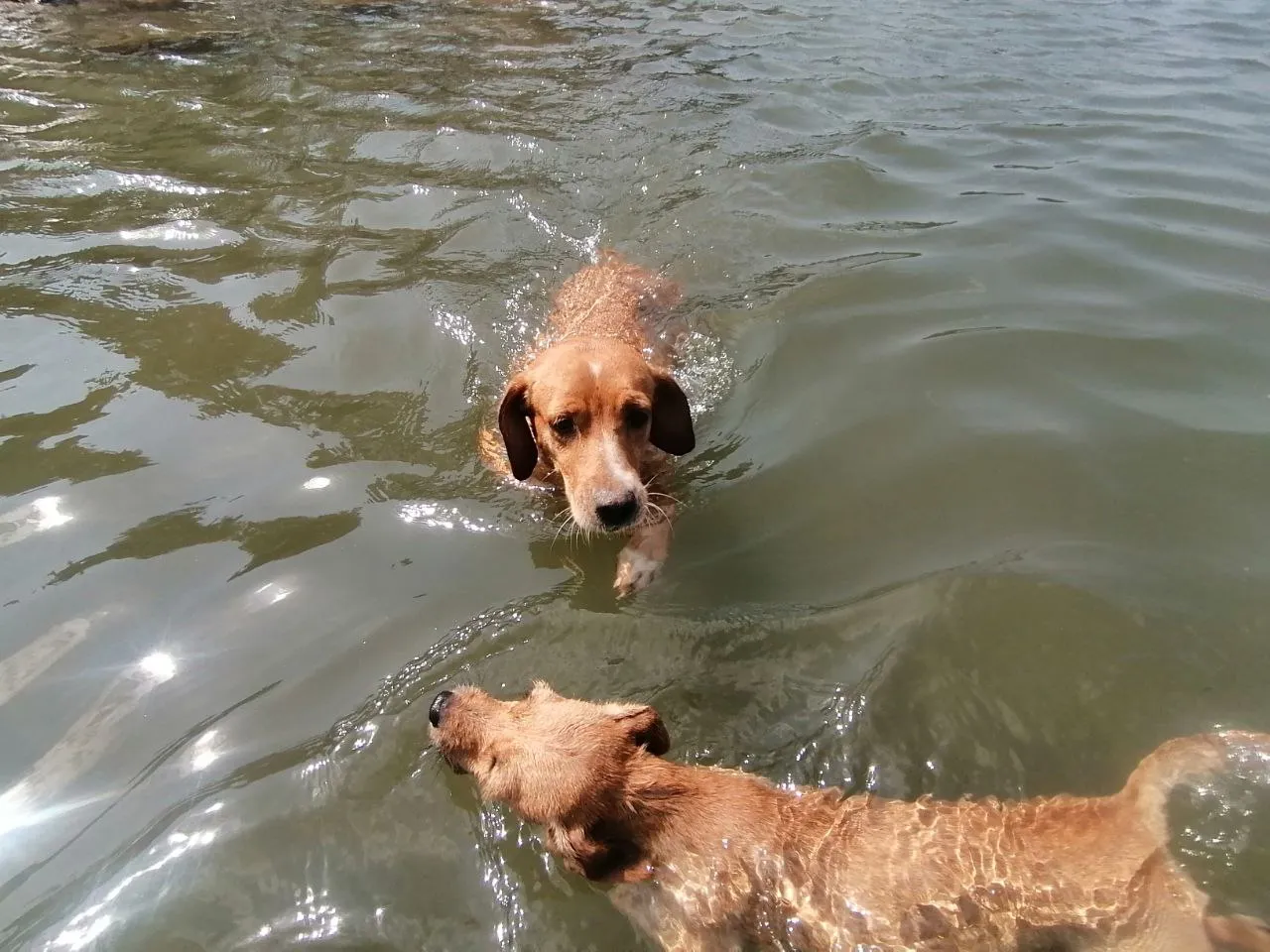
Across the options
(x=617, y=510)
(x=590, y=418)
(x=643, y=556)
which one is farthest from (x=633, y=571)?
(x=590, y=418)

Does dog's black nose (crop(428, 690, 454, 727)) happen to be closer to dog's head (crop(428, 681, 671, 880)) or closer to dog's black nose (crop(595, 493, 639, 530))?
dog's head (crop(428, 681, 671, 880))

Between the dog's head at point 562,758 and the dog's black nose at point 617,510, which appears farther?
the dog's black nose at point 617,510

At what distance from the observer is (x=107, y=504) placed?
4.27 m

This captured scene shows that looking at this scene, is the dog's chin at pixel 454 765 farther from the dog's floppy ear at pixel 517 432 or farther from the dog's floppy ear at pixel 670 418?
the dog's floppy ear at pixel 670 418

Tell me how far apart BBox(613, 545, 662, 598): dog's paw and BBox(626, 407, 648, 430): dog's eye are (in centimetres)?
72

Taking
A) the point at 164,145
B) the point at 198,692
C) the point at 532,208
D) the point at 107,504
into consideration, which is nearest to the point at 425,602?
the point at 198,692

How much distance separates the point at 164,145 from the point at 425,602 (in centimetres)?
687

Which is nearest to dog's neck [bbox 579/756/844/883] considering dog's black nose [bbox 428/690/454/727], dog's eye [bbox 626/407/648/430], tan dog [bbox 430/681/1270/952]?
tan dog [bbox 430/681/1270/952]

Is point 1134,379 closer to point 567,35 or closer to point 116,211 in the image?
point 116,211

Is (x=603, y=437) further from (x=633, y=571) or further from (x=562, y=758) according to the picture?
(x=562, y=758)

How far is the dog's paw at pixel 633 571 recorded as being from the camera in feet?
13.4

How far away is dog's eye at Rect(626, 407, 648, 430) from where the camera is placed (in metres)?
4.63

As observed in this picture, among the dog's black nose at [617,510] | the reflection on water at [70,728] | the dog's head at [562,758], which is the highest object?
the dog's black nose at [617,510]

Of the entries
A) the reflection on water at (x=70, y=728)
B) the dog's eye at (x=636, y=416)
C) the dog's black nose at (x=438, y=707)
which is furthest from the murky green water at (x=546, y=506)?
the dog's eye at (x=636, y=416)
